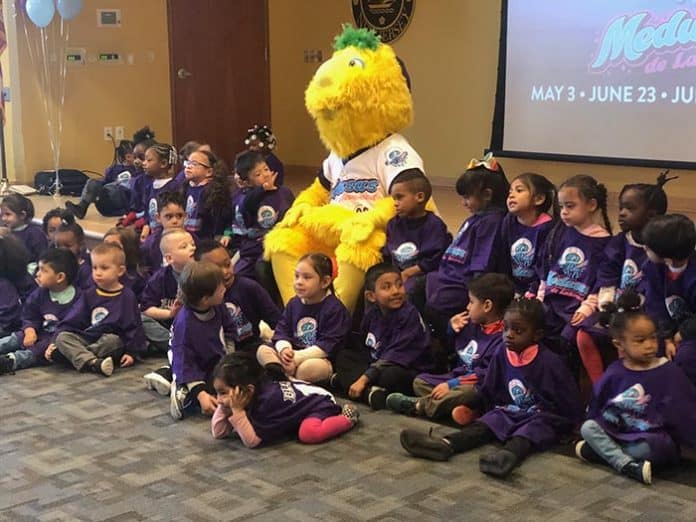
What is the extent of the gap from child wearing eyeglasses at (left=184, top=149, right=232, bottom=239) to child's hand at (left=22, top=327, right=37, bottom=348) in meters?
1.01

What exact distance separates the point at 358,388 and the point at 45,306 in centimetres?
149

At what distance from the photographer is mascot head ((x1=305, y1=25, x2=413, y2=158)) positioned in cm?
401

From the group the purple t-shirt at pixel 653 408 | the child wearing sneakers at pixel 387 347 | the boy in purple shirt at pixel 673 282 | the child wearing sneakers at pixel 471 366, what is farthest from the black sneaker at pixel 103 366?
the boy in purple shirt at pixel 673 282

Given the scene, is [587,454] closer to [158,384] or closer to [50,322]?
[158,384]

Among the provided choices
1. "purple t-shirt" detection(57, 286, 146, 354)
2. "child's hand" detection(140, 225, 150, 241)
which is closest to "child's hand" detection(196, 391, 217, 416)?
"purple t-shirt" detection(57, 286, 146, 354)

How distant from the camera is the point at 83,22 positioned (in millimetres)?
7559

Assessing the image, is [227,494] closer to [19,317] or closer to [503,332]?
[503,332]

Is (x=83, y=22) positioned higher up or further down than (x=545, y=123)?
higher up

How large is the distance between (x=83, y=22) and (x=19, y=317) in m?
4.03

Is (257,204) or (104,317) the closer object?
(104,317)

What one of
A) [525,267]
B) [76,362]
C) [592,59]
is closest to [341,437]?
[525,267]

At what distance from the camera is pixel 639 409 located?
108 inches

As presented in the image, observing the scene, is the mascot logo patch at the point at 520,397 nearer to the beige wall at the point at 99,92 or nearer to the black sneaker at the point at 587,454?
the black sneaker at the point at 587,454

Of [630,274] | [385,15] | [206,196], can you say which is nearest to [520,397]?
[630,274]
